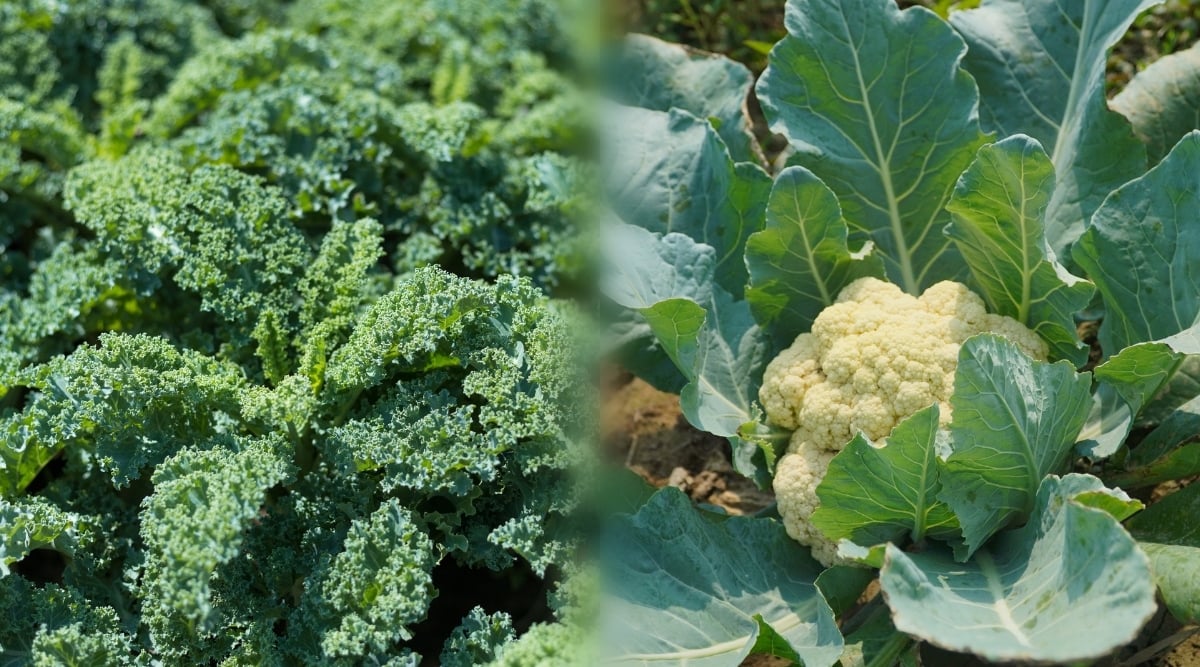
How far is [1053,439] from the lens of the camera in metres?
2.32

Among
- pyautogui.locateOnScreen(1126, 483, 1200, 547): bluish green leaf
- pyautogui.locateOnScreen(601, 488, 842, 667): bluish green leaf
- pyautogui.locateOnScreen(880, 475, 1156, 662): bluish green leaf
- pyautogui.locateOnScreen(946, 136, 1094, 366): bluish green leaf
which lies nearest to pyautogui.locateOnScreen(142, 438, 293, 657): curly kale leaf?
pyautogui.locateOnScreen(601, 488, 842, 667): bluish green leaf

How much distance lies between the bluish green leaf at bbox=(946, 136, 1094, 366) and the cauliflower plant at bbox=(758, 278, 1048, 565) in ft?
0.18

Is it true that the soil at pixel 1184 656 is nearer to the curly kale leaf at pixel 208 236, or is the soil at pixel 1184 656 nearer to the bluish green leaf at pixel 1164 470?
the bluish green leaf at pixel 1164 470

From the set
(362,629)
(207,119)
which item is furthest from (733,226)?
(207,119)

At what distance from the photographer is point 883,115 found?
9.23 feet

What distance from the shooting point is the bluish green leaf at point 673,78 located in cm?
319

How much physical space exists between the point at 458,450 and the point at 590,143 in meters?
1.63

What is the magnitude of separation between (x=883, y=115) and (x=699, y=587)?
1.29m

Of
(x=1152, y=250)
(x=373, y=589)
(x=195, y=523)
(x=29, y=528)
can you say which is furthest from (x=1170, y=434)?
(x=29, y=528)

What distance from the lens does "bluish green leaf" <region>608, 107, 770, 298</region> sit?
2.94 m

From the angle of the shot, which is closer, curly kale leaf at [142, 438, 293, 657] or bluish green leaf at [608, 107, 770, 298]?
curly kale leaf at [142, 438, 293, 657]

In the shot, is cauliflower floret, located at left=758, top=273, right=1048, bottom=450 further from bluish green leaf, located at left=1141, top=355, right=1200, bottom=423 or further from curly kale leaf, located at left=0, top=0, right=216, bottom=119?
curly kale leaf, located at left=0, top=0, right=216, bottom=119

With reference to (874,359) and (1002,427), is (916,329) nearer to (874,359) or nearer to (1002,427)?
(874,359)

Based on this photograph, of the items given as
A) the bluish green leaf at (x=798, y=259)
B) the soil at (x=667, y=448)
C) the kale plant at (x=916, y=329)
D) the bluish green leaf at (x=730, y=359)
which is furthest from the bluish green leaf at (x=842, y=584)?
the bluish green leaf at (x=798, y=259)
